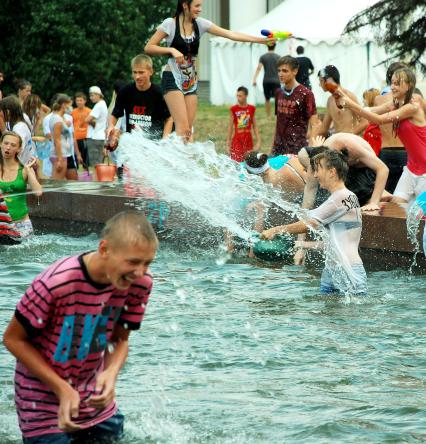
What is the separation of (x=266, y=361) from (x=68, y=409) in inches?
115

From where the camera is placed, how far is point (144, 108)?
39.6ft

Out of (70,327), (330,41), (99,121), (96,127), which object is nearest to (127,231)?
(70,327)

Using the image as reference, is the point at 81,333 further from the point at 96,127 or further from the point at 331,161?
the point at 96,127

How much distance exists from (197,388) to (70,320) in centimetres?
224

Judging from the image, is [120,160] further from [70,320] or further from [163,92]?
[70,320]

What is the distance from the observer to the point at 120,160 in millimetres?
12484

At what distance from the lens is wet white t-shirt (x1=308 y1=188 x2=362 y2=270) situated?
8.01m

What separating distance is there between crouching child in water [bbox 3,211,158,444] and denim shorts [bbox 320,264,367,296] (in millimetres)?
4192

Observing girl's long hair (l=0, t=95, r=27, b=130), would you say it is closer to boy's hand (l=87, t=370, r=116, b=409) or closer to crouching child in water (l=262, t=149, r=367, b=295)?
crouching child in water (l=262, t=149, r=367, b=295)

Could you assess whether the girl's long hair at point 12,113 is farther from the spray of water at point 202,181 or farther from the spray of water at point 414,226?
the spray of water at point 414,226

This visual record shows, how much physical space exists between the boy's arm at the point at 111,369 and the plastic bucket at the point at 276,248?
227 inches

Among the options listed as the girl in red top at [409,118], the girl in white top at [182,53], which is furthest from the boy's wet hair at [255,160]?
the girl in white top at [182,53]

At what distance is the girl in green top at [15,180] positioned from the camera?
1043 centimetres

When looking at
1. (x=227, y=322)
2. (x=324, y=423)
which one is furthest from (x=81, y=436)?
(x=227, y=322)
